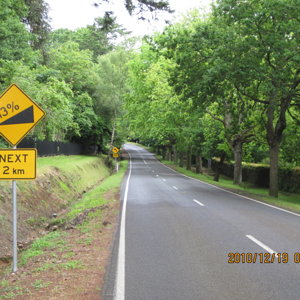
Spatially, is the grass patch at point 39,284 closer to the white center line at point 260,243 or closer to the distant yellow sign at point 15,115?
the distant yellow sign at point 15,115

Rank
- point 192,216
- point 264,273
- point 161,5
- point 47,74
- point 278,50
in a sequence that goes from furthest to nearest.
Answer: point 47,74 → point 278,50 → point 192,216 → point 161,5 → point 264,273

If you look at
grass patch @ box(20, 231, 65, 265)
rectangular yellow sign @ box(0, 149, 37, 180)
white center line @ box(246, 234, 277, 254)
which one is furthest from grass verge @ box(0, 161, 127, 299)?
white center line @ box(246, 234, 277, 254)

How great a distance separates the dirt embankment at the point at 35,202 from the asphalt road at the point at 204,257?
114 inches

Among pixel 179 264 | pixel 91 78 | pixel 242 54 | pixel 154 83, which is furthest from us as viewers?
pixel 91 78

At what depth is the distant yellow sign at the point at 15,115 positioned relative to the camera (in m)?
6.50

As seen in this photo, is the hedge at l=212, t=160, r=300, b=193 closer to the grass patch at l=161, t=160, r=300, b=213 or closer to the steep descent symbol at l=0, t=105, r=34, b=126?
the grass patch at l=161, t=160, r=300, b=213

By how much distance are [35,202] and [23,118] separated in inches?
318

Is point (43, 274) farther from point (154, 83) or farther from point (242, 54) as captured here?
point (154, 83)

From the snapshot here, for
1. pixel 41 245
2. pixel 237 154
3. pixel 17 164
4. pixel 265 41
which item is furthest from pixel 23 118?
pixel 237 154

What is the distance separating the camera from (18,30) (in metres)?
Answer: 27.1

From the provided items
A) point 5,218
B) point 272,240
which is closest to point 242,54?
point 272,240

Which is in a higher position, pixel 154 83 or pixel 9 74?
pixel 154 83

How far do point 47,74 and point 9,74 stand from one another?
808 centimetres

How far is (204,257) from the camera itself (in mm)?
6898
